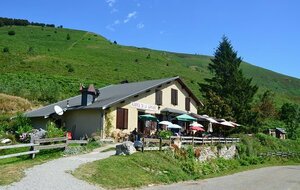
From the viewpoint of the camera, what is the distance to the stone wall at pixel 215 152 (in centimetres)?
2801

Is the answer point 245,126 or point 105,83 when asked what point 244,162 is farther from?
point 105,83

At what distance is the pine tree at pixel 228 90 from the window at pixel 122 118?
544 inches

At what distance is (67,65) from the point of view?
72625 mm

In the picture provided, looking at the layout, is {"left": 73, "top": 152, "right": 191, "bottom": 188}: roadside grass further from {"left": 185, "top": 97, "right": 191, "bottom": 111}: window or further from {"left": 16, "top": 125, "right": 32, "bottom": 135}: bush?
{"left": 185, "top": 97, "right": 191, "bottom": 111}: window

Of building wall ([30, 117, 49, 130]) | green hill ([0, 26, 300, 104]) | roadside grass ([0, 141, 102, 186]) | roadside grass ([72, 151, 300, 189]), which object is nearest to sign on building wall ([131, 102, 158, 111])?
roadside grass ([0, 141, 102, 186])

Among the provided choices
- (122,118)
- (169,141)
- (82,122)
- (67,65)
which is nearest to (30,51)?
(67,65)

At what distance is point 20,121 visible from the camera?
33062mm

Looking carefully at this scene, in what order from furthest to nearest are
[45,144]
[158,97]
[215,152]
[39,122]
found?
[158,97]
[39,122]
[215,152]
[45,144]

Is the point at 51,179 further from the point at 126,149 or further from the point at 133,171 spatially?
the point at 126,149

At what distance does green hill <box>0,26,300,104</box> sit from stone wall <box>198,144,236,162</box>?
2522 centimetres

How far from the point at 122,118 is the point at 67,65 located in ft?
139

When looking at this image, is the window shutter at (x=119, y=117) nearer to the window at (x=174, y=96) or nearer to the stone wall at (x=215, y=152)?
the window at (x=174, y=96)

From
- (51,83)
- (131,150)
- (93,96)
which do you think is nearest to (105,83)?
(51,83)

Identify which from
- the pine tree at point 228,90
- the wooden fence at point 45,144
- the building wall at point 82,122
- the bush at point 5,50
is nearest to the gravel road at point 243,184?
the wooden fence at point 45,144
